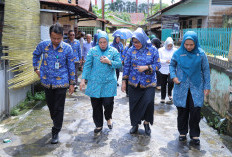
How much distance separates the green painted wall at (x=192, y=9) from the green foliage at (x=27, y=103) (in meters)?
12.9

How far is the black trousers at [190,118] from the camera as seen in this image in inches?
159

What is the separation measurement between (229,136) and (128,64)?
217cm

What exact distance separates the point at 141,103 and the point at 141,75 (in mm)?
494

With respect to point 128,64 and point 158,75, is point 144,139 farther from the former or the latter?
point 158,75

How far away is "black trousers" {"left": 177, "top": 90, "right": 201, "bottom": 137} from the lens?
13.2 feet

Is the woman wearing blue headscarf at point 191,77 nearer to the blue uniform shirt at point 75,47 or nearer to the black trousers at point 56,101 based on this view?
the black trousers at point 56,101

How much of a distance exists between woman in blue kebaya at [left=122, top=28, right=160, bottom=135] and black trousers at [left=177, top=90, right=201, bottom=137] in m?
0.52

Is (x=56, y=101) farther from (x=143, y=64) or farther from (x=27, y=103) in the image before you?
(x=27, y=103)

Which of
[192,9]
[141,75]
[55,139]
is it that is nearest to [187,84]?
[141,75]

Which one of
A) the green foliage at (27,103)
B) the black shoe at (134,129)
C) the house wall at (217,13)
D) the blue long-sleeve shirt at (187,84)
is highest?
the house wall at (217,13)

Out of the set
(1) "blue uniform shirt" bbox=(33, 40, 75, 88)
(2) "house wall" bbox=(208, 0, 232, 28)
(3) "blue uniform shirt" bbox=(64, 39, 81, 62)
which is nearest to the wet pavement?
(1) "blue uniform shirt" bbox=(33, 40, 75, 88)

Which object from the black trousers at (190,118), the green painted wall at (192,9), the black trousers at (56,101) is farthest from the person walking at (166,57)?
the green painted wall at (192,9)

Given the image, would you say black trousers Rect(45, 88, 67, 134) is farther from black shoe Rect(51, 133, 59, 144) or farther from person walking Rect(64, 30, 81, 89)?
person walking Rect(64, 30, 81, 89)

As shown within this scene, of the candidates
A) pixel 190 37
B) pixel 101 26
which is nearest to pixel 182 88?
pixel 190 37
